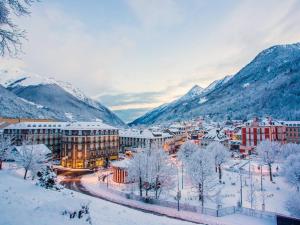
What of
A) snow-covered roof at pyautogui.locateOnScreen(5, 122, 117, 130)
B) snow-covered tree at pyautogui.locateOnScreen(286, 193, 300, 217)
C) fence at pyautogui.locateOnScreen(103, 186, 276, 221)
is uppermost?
snow-covered roof at pyautogui.locateOnScreen(5, 122, 117, 130)

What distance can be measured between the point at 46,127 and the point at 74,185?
4758 cm

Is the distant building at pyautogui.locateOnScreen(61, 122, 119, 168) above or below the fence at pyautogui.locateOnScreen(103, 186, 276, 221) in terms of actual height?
above

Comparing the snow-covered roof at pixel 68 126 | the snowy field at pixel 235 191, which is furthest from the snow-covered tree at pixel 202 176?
the snow-covered roof at pixel 68 126

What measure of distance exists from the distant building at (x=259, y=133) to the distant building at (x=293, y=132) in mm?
12584

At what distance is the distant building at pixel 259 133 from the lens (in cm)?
11062

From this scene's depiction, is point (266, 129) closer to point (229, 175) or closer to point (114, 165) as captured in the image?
point (229, 175)

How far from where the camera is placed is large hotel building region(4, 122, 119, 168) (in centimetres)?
8844

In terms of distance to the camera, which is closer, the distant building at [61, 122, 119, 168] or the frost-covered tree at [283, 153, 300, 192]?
the frost-covered tree at [283, 153, 300, 192]

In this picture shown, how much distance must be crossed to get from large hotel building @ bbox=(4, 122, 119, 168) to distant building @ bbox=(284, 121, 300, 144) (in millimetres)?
85392

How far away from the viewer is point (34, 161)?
161 ft

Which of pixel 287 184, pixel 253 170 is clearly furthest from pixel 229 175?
pixel 287 184

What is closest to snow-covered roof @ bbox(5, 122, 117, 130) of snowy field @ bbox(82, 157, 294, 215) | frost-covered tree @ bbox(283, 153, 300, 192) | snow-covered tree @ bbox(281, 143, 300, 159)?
snowy field @ bbox(82, 157, 294, 215)

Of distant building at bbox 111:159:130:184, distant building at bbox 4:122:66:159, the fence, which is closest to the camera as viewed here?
the fence

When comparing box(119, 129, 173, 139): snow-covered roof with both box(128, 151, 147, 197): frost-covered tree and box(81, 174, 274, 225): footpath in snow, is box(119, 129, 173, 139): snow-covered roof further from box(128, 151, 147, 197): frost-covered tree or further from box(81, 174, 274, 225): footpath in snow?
box(81, 174, 274, 225): footpath in snow
